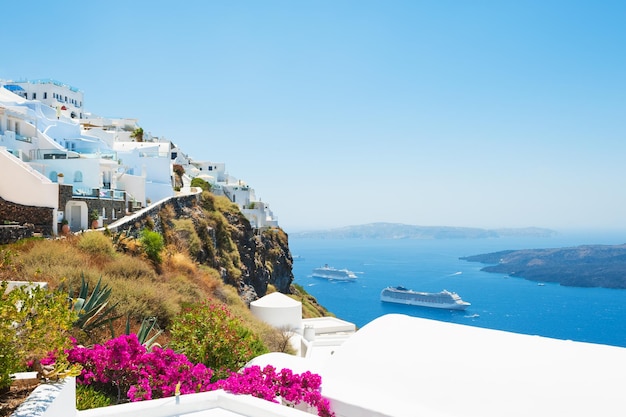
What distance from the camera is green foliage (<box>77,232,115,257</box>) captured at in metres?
13.9

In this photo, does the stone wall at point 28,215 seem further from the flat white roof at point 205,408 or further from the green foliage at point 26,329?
the green foliage at point 26,329

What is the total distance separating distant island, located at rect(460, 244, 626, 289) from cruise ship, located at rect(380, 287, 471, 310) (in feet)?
132

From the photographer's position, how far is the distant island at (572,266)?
10506 cm

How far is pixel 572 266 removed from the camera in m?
120

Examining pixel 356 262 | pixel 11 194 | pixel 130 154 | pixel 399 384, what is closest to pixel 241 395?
pixel 399 384

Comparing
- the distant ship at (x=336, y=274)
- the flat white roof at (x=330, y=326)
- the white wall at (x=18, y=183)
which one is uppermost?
the white wall at (x=18, y=183)

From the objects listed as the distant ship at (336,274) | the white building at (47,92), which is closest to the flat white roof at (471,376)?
the white building at (47,92)

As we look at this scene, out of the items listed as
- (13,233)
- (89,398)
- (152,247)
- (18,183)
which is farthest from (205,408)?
(18,183)

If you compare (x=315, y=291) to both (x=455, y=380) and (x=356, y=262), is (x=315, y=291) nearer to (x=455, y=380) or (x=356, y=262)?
(x=356, y=262)

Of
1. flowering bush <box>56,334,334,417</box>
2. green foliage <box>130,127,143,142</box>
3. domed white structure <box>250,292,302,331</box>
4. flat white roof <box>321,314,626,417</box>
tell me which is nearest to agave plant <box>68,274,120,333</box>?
flowering bush <box>56,334,334,417</box>

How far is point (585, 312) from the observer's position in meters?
79.4

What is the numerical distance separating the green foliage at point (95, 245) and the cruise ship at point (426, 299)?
243ft

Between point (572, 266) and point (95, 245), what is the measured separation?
128 meters

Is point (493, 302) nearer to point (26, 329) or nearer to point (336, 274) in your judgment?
point (336, 274)
